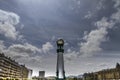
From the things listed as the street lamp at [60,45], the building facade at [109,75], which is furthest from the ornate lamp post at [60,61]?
the building facade at [109,75]

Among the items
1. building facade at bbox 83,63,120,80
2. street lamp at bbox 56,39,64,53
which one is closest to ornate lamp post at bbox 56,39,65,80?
street lamp at bbox 56,39,64,53

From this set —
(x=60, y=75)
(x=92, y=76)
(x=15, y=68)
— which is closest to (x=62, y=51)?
(x=60, y=75)

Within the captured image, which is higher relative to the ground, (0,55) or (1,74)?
(0,55)

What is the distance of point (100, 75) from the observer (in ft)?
333

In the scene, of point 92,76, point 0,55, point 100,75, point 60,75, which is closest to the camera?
Answer: point 60,75

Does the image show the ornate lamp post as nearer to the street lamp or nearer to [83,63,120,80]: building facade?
the street lamp

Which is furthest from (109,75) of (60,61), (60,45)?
(60,45)

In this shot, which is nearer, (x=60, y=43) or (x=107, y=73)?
(x=60, y=43)

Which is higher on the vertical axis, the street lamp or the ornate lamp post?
the street lamp

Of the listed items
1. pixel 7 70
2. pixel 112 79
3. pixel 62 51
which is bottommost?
pixel 112 79

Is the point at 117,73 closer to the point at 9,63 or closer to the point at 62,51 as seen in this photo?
the point at 62,51

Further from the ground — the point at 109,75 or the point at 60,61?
the point at 60,61

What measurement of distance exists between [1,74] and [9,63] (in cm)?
1542

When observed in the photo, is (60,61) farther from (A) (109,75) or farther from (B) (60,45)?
(A) (109,75)
